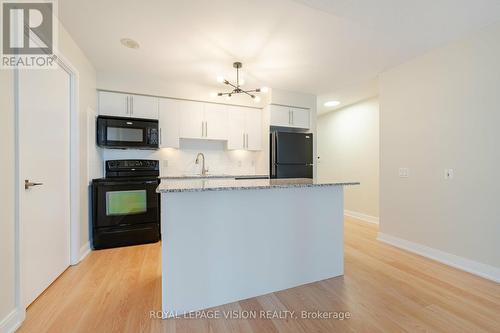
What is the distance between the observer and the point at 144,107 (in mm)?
3404

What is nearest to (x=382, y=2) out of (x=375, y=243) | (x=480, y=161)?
(x=480, y=161)

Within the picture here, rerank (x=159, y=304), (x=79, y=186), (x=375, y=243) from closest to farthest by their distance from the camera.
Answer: (x=159, y=304), (x=79, y=186), (x=375, y=243)

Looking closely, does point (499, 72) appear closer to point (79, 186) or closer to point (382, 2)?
point (382, 2)

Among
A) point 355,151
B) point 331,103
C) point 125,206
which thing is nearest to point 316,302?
point 125,206

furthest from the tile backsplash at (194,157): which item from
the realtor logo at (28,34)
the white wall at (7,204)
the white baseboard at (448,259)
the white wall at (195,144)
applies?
the white baseboard at (448,259)

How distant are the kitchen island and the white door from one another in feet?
3.39

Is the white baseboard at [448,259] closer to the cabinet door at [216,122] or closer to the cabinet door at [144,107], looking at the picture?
the cabinet door at [216,122]

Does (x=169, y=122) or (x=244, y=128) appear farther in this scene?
(x=244, y=128)

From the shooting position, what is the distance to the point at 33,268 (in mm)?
1686

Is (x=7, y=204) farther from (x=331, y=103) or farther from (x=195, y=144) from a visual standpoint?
(x=331, y=103)

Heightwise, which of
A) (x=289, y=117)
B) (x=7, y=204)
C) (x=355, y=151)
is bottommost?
(x=7, y=204)

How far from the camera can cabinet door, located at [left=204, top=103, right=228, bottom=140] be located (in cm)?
382

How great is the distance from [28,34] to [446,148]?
162 inches

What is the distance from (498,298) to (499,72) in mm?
2027
